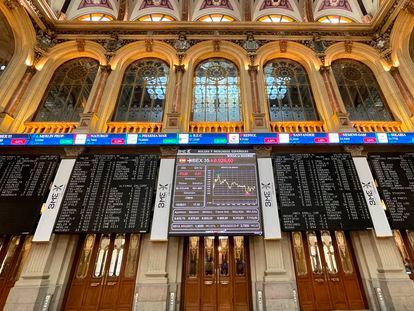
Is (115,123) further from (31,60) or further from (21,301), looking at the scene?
(21,301)

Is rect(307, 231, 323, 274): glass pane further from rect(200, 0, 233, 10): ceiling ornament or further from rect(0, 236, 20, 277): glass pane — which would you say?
rect(200, 0, 233, 10): ceiling ornament

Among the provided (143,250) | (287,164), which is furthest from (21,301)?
(287,164)

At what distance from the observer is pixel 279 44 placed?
11961mm

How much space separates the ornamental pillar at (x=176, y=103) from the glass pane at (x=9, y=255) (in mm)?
5735

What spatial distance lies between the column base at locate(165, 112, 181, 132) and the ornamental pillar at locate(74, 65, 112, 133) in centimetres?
264

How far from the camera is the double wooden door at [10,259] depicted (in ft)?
23.0

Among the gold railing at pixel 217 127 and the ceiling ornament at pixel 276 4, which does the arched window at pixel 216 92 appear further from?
the ceiling ornament at pixel 276 4

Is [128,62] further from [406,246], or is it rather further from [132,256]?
[406,246]

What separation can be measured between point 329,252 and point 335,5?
41.5ft

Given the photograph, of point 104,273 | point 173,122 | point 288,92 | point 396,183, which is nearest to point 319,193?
point 396,183

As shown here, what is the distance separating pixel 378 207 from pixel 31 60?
45.2ft

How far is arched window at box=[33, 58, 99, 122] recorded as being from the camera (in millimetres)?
10276

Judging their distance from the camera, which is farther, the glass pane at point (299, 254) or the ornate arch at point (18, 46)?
the ornate arch at point (18, 46)

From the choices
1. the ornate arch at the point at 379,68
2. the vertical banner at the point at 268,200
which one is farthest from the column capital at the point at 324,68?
the vertical banner at the point at 268,200
